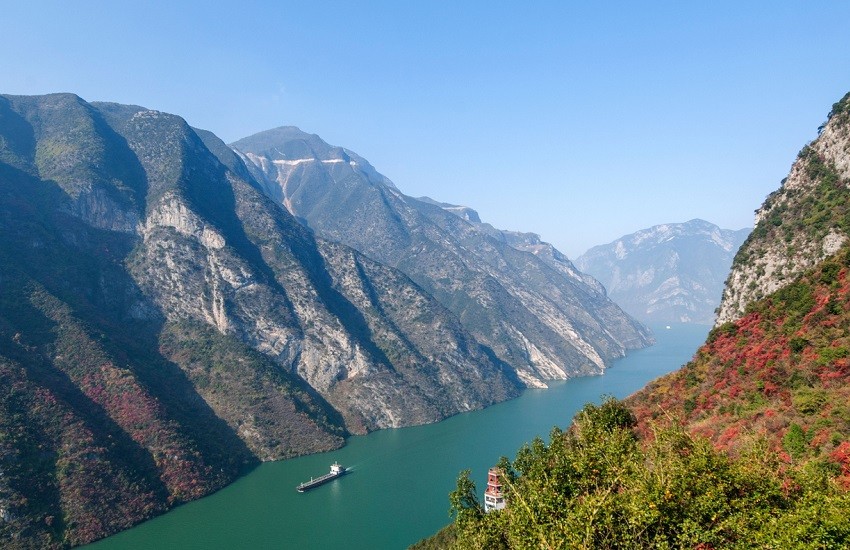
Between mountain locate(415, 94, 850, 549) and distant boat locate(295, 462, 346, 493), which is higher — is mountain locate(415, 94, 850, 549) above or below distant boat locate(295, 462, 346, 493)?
above

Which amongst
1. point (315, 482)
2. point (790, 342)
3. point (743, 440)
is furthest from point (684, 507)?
point (315, 482)

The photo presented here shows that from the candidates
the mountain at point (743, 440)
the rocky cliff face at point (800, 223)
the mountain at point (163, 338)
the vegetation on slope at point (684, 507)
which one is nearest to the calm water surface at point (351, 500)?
the mountain at point (163, 338)

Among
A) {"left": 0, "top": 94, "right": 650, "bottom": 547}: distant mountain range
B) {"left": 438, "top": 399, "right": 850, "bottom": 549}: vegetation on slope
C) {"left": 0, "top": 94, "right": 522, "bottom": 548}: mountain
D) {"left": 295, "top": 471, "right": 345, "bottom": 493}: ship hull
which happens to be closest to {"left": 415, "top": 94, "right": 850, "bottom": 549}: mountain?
{"left": 438, "top": 399, "right": 850, "bottom": 549}: vegetation on slope

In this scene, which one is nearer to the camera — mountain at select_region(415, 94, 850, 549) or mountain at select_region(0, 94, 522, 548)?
mountain at select_region(415, 94, 850, 549)

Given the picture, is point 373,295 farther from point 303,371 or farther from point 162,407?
point 162,407

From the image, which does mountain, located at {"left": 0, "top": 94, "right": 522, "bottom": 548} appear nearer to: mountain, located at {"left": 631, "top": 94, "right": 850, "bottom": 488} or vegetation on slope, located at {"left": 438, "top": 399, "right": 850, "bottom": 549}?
vegetation on slope, located at {"left": 438, "top": 399, "right": 850, "bottom": 549}

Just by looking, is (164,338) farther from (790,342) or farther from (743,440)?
(790,342)

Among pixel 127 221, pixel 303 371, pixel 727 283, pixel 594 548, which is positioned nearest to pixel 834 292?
pixel 727 283
